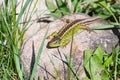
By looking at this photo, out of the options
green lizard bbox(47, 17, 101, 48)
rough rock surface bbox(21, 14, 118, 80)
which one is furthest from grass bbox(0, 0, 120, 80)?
green lizard bbox(47, 17, 101, 48)

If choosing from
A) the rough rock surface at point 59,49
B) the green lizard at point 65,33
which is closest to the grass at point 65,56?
the rough rock surface at point 59,49

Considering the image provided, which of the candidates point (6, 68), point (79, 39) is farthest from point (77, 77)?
point (6, 68)

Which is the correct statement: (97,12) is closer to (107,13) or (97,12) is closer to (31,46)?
(107,13)

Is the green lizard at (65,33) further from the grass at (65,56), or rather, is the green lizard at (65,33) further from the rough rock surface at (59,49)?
the grass at (65,56)

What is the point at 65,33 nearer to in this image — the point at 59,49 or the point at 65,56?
the point at 59,49

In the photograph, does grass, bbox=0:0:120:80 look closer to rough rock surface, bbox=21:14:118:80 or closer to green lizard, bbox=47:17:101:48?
rough rock surface, bbox=21:14:118:80

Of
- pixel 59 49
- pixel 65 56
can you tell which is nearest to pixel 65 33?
pixel 59 49
